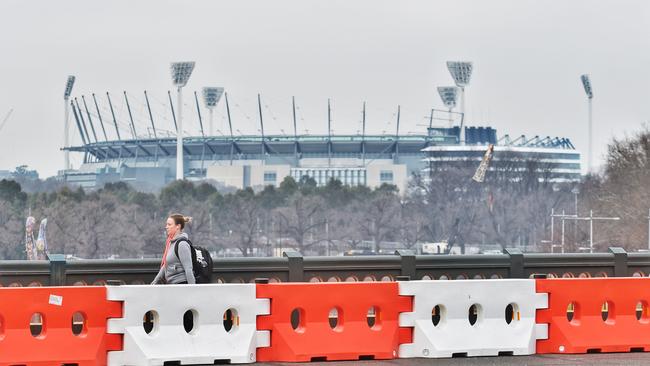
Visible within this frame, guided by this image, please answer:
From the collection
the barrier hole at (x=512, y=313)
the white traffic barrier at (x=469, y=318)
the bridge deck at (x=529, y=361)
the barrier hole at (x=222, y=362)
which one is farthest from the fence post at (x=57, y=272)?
the barrier hole at (x=512, y=313)

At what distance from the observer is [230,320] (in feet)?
69.3

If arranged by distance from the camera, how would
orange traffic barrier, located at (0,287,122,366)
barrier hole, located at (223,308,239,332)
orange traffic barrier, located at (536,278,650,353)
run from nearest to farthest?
orange traffic barrier, located at (0,287,122,366), barrier hole, located at (223,308,239,332), orange traffic barrier, located at (536,278,650,353)

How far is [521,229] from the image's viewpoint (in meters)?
198

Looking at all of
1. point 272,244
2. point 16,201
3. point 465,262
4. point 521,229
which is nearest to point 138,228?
point 16,201

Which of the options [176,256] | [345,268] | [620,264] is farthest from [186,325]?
[620,264]

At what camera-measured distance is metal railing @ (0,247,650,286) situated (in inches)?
892

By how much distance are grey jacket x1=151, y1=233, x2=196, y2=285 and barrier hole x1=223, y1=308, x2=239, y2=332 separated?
2.32 feet

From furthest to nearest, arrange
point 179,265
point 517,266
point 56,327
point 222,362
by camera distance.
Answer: point 517,266 < point 179,265 < point 222,362 < point 56,327

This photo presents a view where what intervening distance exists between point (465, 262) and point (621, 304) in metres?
3.93

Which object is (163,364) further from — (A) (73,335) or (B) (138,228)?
(B) (138,228)

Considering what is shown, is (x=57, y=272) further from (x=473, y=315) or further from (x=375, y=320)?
(x=473, y=315)

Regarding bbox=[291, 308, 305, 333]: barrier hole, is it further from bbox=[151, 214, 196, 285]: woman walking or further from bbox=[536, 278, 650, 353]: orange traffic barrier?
bbox=[536, 278, 650, 353]: orange traffic barrier

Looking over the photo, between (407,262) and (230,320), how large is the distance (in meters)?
4.54

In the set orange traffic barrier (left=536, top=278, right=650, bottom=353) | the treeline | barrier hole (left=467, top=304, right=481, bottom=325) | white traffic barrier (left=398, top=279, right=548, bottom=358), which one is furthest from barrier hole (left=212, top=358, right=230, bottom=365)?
the treeline
